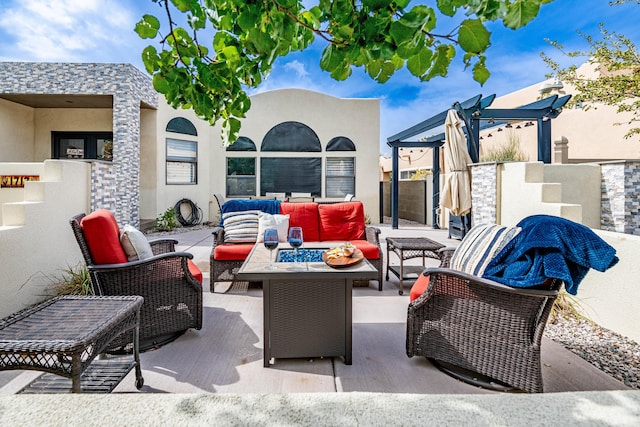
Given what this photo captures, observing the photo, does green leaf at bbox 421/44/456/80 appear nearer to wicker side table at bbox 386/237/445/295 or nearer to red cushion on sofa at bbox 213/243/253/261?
wicker side table at bbox 386/237/445/295

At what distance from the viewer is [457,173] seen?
279 inches

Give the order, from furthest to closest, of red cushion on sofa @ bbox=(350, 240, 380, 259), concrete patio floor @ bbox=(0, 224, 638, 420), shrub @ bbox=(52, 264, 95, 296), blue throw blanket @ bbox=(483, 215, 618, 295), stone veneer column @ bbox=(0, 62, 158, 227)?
stone veneer column @ bbox=(0, 62, 158, 227) < red cushion on sofa @ bbox=(350, 240, 380, 259) < shrub @ bbox=(52, 264, 95, 296) < concrete patio floor @ bbox=(0, 224, 638, 420) < blue throw blanket @ bbox=(483, 215, 618, 295)

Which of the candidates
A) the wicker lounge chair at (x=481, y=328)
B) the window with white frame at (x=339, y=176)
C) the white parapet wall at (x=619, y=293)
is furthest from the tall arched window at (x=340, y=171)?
the wicker lounge chair at (x=481, y=328)

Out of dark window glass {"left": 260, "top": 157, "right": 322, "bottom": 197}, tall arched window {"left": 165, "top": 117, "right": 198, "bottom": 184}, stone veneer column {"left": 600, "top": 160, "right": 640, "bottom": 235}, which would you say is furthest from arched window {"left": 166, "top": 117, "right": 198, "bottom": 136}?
stone veneer column {"left": 600, "top": 160, "right": 640, "bottom": 235}

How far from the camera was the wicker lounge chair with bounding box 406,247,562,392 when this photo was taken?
2.16m

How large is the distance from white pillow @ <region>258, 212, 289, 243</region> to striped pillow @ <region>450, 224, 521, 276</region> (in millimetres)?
2364

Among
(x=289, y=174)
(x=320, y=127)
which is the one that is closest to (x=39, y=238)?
(x=289, y=174)

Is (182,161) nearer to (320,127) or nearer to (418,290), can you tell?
(320,127)

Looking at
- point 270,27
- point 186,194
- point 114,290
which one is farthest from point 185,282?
point 186,194

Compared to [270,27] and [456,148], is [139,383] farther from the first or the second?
[456,148]

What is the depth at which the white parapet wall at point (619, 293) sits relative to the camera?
2969 millimetres

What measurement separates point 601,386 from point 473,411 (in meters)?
1.88

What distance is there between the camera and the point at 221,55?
157cm

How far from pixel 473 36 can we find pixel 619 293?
128 inches
